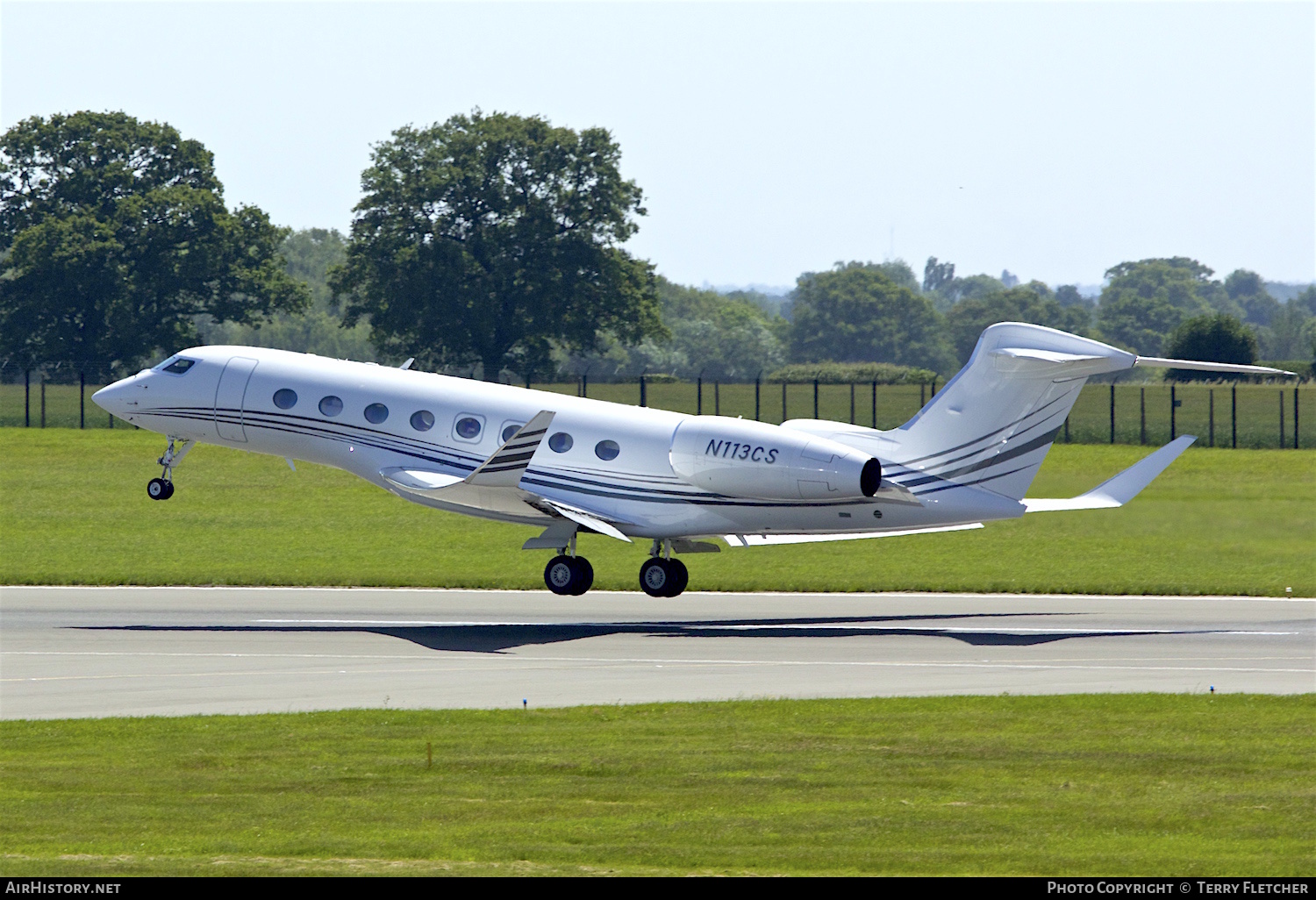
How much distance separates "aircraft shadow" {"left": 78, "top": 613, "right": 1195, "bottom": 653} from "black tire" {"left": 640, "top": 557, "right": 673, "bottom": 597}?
77.9 inches

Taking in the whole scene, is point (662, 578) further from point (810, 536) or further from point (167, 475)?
point (167, 475)

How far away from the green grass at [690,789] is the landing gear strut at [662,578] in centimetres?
1109

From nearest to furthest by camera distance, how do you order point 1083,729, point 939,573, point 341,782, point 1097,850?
point 1097,850
point 341,782
point 1083,729
point 939,573

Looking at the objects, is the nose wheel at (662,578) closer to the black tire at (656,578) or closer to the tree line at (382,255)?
the black tire at (656,578)

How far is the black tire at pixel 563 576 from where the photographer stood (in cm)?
3111

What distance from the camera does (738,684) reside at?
22078 millimetres

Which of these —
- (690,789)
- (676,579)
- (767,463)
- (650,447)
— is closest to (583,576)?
(676,579)

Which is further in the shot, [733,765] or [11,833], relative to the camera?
[733,765]

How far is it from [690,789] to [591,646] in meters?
10.5

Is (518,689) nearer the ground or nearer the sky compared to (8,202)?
nearer the ground

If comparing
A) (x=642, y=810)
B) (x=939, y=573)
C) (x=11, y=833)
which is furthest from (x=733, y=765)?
(x=939, y=573)

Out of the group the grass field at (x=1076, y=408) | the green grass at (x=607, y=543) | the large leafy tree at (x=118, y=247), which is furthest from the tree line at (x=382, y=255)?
the green grass at (x=607, y=543)
